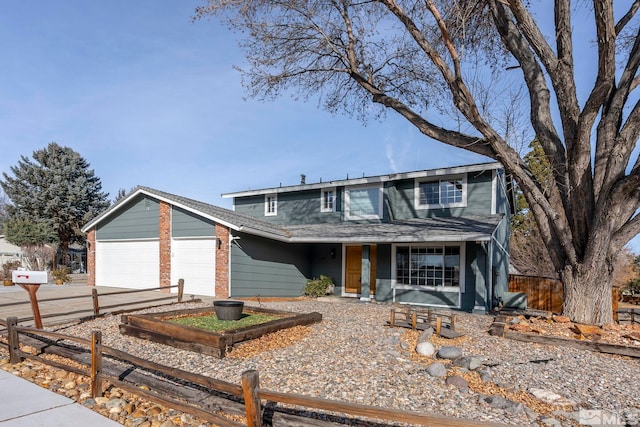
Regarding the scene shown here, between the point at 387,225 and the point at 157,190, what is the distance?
30.8ft

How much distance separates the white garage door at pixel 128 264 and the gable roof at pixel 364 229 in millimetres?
2063

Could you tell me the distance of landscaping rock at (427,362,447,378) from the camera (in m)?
5.18

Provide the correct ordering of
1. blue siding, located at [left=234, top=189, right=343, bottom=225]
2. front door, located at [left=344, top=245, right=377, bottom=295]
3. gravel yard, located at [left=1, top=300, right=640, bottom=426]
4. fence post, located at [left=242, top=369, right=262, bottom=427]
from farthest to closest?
1. blue siding, located at [left=234, top=189, right=343, bottom=225]
2. front door, located at [left=344, top=245, right=377, bottom=295]
3. gravel yard, located at [left=1, top=300, right=640, bottom=426]
4. fence post, located at [left=242, top=369, right=262, bottom=427]

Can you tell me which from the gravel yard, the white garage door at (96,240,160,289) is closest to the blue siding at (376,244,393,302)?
the gravel yard

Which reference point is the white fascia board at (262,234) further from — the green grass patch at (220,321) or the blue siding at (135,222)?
the blue siding at (135,222)

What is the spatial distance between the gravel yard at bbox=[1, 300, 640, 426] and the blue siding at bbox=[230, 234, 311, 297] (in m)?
5.58

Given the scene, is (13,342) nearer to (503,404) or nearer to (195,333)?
(195,333)

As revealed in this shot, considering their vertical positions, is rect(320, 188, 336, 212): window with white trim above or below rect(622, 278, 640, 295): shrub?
above

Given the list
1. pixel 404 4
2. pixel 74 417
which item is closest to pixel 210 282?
pixel 74 417

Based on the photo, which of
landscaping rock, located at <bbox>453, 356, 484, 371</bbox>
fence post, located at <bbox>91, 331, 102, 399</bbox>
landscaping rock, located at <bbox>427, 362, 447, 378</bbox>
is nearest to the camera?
fence post, located at <bbox>91, 331, 102, 399</bbox>

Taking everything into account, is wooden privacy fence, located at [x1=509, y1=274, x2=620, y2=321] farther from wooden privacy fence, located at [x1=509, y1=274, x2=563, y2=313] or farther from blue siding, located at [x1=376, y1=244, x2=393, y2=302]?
blue siding, located at [x1=376, y1=244, x2=393, y2=302]

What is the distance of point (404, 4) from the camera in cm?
970

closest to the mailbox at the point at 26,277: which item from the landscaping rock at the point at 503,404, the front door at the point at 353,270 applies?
the landscaping rock at the point at 503,404

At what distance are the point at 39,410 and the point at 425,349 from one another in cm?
527
